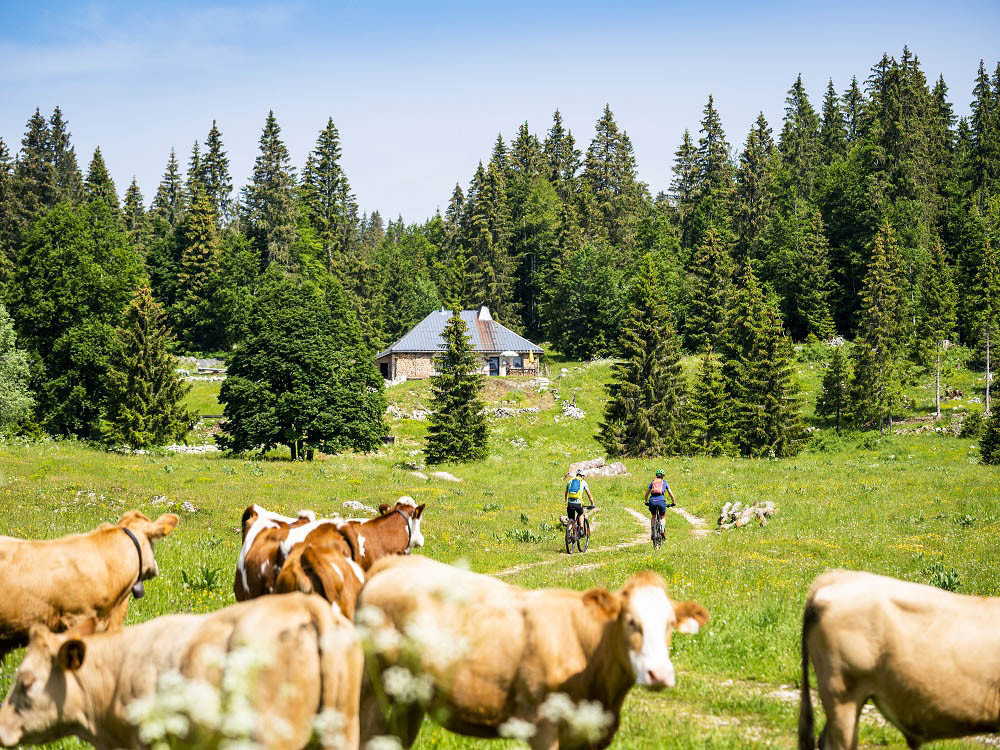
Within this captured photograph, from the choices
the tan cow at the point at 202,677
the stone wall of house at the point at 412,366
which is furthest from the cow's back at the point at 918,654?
the stone wall of house at the point at 412,366

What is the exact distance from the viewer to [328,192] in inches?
4867

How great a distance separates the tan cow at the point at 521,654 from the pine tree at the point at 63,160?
13939 centimetres

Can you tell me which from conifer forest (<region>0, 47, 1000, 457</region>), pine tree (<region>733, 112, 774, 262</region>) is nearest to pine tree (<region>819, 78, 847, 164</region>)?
conifer forest (<region>0, 47, 1000, 457</region>)

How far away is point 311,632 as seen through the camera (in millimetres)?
5531

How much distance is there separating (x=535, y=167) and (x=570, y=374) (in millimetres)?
61533

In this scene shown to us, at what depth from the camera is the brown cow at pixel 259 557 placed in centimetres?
1060

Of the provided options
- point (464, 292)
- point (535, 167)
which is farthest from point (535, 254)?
point (535, 167)

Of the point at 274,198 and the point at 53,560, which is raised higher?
the point at 274,198

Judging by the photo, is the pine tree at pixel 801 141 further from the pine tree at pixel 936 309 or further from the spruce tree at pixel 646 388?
the spruce tree at pixel 646 388

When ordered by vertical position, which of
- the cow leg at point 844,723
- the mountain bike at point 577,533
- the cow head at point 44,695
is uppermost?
the cow head at point 44,695

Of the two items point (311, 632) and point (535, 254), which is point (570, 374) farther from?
point (311, 632)

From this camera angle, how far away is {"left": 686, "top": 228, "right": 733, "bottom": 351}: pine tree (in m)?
89.5

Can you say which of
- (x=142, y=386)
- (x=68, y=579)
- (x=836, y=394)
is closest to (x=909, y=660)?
(x=68, y=579)

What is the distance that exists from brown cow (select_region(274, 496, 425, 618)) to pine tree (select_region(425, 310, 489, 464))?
38972 mm
